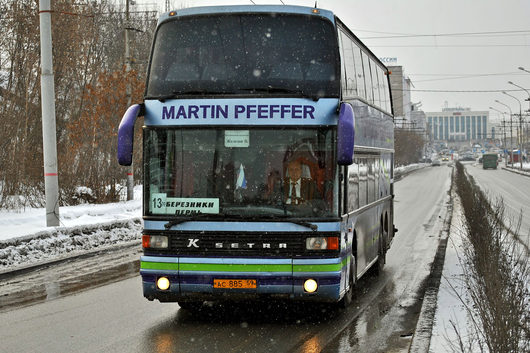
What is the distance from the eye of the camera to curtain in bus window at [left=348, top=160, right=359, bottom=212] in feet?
31.4

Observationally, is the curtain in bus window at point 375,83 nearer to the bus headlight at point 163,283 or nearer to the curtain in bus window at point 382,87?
the curtain in bus window at point 382,87

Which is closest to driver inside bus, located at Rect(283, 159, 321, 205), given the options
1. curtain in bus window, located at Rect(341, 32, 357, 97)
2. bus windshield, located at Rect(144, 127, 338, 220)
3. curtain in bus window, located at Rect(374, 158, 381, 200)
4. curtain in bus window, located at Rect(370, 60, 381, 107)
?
bus windshield, located at Rect(144, 127, 338, 220)

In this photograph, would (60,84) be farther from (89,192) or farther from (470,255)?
(470,255)

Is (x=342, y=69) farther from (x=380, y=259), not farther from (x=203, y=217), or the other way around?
(x=380, y=259)

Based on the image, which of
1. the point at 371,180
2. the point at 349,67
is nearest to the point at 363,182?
the point at 371,180

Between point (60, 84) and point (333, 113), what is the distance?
20321 millimetres

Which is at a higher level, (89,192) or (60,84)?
(60,84)

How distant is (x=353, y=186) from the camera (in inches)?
392

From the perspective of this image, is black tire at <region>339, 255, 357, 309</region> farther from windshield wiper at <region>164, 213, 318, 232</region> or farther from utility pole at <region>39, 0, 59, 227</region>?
utility pole at <region>39, 0, 59, 227</region>

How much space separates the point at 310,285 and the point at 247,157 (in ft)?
5.09

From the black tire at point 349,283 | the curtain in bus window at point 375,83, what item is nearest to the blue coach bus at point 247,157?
the black tire at point 349,283

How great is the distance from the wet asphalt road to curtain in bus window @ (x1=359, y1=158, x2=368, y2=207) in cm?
143

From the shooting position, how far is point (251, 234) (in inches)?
338

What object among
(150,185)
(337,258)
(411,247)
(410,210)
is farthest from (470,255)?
(410,210)
